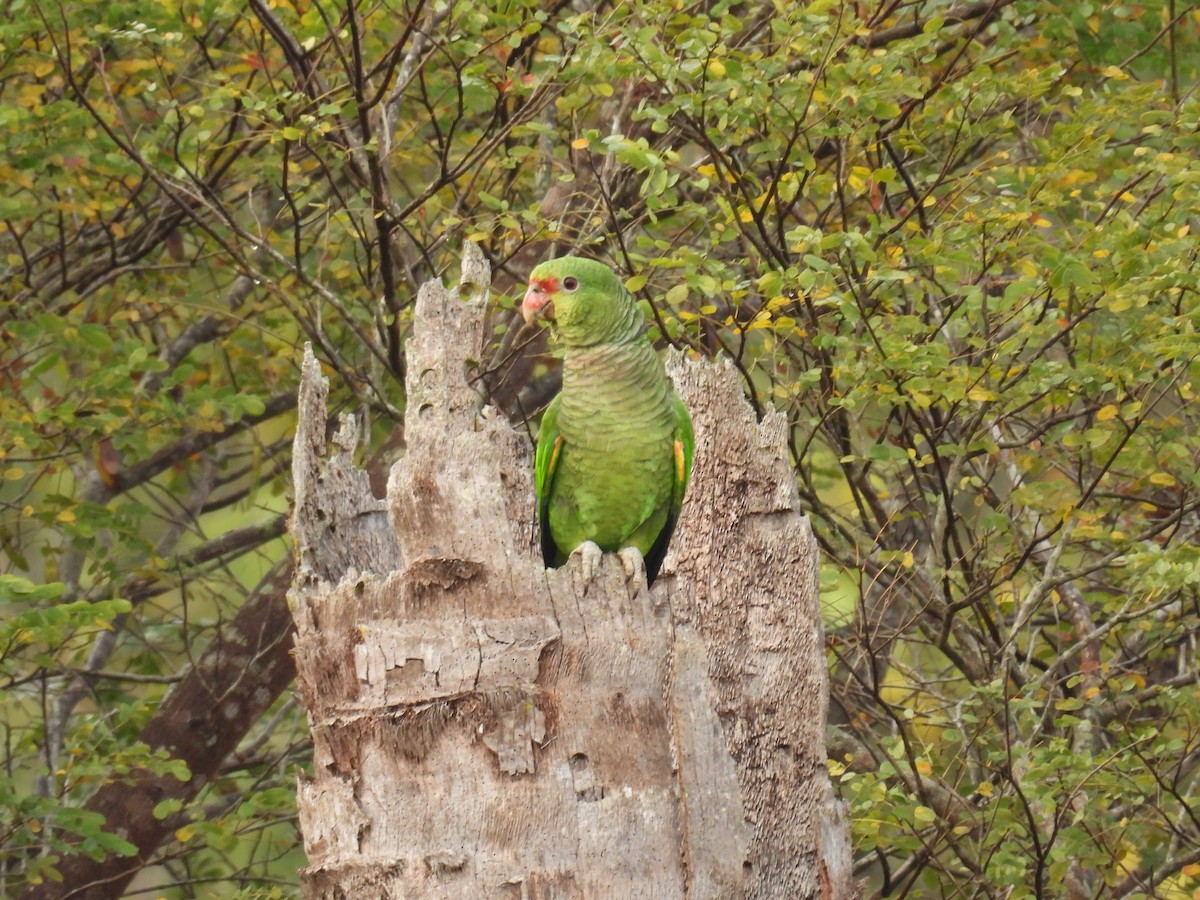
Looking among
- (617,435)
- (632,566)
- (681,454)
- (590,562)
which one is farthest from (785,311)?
(590,562)

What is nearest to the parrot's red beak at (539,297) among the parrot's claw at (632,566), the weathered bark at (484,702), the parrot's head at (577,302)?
the parrot's head at (577,302)

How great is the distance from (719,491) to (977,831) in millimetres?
2592

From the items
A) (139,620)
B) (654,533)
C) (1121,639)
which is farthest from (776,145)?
(139,620)

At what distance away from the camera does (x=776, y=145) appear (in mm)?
5633

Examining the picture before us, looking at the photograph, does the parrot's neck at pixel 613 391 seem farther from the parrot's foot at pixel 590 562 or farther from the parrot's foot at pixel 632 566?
the parrot's foot at pixel 590 562

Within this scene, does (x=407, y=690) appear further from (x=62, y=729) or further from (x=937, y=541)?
(x=62, y=729)

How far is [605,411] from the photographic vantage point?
4293 mm

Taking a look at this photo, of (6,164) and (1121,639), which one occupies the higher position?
(6,164)

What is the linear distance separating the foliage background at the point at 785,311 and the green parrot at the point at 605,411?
80cm

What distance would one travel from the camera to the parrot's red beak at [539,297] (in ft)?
14.0

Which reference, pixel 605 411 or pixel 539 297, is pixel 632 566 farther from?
pixel 539 297

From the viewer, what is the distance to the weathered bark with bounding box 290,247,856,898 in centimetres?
325

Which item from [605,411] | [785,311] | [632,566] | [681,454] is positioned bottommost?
[632,566]

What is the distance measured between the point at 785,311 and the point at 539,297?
7.71ft
